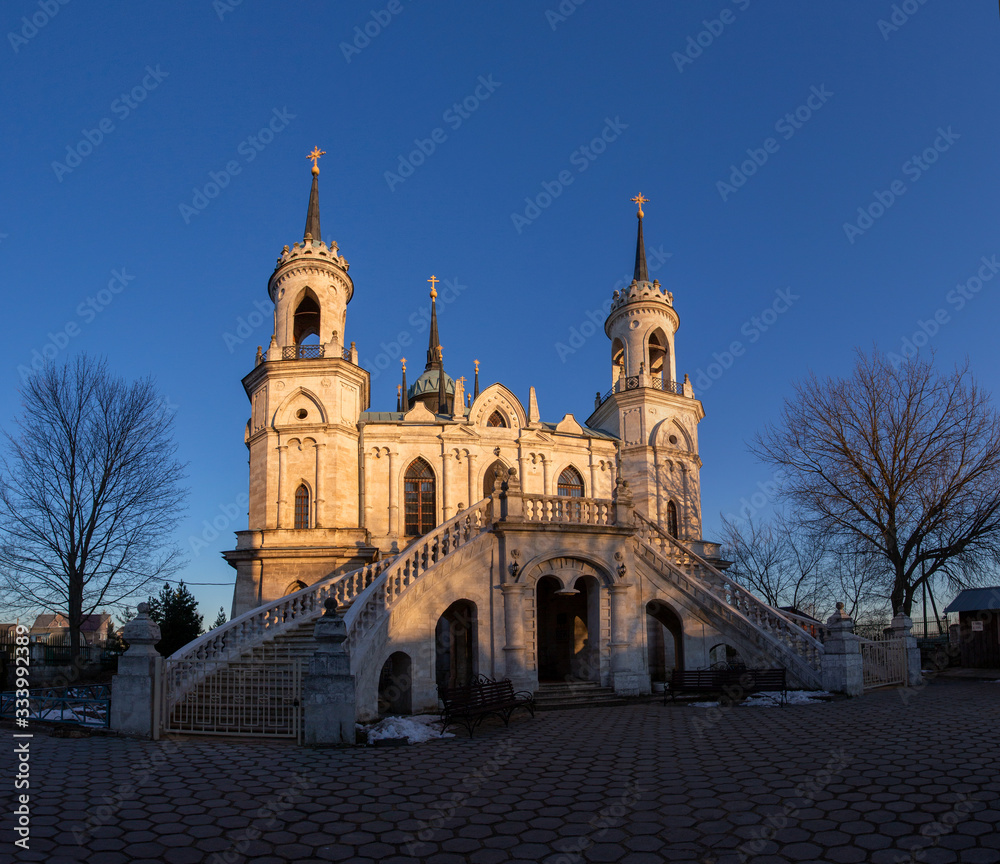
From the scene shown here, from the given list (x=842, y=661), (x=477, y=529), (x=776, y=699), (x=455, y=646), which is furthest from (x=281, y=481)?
(x=842, y=661)

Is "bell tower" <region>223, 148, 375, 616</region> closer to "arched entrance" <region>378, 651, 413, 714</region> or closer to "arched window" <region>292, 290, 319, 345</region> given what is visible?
"arched window" <region>292, 290, 319, 345</region>

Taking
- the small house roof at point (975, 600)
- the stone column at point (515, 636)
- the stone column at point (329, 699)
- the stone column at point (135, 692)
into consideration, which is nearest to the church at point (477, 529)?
the stone column at point (515, 636)

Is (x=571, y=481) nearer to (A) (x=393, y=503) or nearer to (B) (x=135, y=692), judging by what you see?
(A) (x=393, y=503)

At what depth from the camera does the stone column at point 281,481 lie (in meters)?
27.5

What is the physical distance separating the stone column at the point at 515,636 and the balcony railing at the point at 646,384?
16289 millimetres

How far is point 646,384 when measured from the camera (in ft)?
110

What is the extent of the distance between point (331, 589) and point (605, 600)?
7.45 metres

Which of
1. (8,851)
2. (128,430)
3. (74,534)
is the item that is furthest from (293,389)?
(8,851)

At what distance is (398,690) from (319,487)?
38.9ft

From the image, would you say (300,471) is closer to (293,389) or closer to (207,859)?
(293,389)

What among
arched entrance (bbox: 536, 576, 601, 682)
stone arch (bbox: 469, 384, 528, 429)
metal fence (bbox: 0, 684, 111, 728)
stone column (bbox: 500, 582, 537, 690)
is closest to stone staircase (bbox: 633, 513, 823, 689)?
arched entrance (bbox: 536, 576, 601, 682)

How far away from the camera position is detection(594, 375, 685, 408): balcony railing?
3362 centimetres

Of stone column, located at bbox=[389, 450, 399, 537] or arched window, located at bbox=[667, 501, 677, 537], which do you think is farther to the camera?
arched window, located at bbox=[667, 501, 677, 537]

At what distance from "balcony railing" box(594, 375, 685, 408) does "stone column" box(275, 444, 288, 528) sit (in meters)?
14.7
